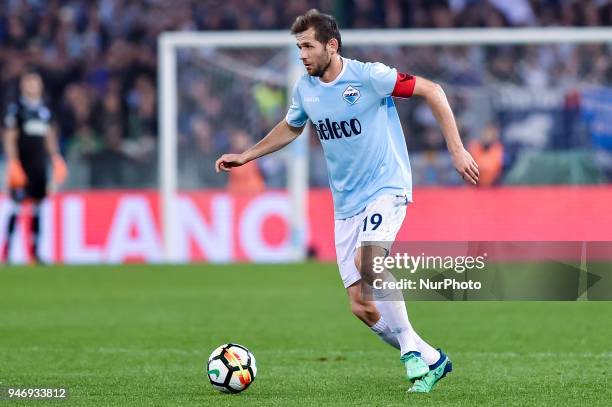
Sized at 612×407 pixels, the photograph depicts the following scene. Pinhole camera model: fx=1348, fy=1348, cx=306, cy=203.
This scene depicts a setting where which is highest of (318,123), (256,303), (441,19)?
(441,19)

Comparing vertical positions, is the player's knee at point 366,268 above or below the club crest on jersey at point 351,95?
below

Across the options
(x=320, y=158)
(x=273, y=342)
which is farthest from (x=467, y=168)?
(x=320, y=158)

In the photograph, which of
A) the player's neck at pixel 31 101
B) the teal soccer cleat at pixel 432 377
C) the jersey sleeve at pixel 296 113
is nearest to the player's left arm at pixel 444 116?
the jersey sleeve at pixel 296 113

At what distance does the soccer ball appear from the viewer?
7461 mm

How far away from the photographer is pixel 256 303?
13625mm

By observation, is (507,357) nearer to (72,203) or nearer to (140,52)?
(72,203)

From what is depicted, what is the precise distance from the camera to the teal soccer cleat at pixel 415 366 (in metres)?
7.35

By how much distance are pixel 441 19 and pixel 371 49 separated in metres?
3.01

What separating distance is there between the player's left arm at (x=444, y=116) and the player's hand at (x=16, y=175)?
11.7 meters

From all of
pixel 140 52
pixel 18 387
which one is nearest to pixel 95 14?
pixel 140 52

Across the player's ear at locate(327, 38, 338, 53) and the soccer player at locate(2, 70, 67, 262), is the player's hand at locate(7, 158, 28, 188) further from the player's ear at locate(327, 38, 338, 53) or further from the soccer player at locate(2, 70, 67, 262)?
the player's ear at locate(327, 38, 338, 53)

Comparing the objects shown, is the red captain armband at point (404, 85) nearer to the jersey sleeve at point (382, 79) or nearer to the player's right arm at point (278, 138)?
the jersey sleeve at point (382, 79)

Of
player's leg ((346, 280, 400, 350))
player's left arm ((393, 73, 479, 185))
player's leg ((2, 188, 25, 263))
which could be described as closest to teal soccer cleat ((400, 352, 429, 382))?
player's leg ((346, 280, 400, 350))

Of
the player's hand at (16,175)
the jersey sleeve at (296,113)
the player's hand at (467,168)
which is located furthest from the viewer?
the player's hand at (16,175)
